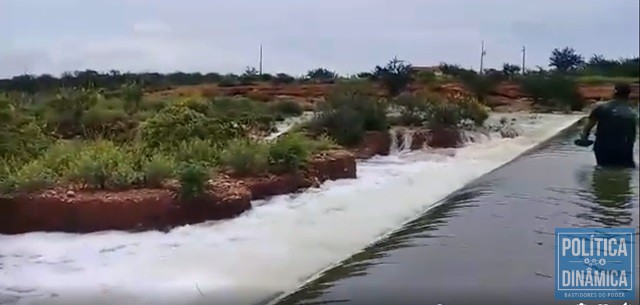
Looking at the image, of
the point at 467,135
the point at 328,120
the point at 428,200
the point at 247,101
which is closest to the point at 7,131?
the point at 247,101

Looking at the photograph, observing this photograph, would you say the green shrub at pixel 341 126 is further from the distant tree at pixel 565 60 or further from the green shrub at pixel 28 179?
the distant tree at pixel 565 60

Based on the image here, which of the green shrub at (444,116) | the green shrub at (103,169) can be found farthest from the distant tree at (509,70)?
the green shrub at (103,169)

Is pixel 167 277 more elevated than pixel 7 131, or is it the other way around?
pixel 7 131

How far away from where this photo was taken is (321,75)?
735cm

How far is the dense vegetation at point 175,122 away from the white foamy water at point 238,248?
0.65m

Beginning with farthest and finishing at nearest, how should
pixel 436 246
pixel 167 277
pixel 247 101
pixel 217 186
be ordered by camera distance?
pixel 217 186 → pixel 247 101 → pixel 167 277 → pixel 436 246

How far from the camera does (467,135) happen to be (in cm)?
1157

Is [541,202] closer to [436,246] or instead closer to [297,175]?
[436,246]

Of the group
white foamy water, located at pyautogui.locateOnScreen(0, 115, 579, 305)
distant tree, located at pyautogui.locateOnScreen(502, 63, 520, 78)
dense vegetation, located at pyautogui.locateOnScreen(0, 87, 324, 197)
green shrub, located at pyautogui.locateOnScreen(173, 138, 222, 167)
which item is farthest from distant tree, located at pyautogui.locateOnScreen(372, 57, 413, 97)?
green shrub, located at pyautogui.locateOnScreen(173, 138, 222, 167)

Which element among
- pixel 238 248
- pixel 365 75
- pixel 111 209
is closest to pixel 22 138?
pixel 111 209

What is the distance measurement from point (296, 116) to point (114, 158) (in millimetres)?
2038

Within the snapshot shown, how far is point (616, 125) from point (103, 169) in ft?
20.9

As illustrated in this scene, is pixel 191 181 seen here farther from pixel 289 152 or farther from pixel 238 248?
pixel 289 152

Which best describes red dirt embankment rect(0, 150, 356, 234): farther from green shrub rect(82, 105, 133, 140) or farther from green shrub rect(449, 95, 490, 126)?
green shrub rect(449, 95, 490, 126)
